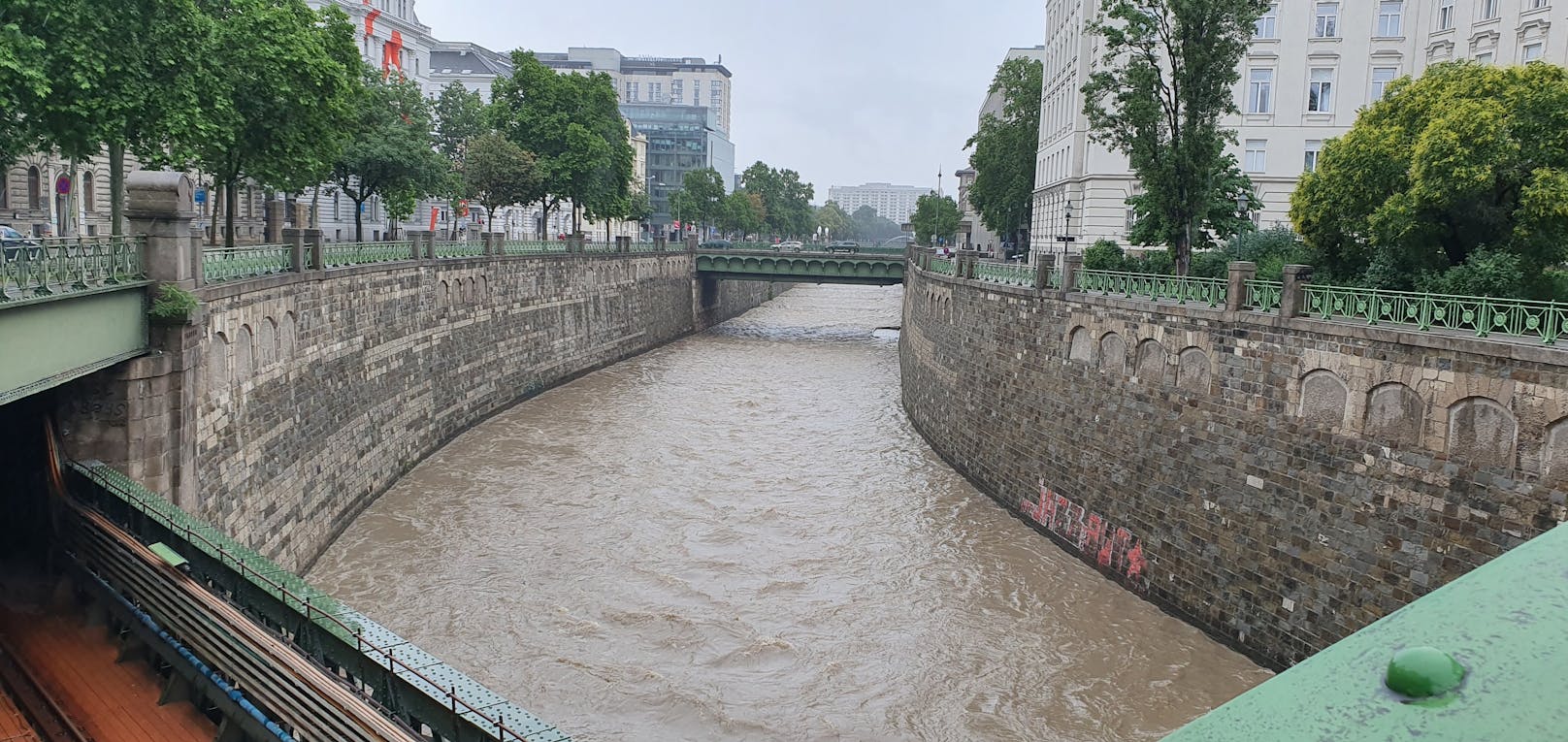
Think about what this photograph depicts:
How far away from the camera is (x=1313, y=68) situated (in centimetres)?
4353

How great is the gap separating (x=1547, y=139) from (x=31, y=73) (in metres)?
26.3

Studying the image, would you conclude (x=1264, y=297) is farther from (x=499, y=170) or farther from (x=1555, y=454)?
(x=499, y=170)

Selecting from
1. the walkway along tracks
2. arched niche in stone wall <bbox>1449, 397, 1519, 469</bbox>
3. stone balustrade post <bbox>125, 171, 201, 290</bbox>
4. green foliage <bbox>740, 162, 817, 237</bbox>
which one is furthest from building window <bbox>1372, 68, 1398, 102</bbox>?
green foliage <bbox>740, 162, 817, 237</bbox>

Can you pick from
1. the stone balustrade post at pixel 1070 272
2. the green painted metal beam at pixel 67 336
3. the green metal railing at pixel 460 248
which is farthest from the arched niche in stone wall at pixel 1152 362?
the green metal railing at pixel 460 248

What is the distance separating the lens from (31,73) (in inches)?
686

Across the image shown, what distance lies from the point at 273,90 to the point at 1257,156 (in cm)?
3613

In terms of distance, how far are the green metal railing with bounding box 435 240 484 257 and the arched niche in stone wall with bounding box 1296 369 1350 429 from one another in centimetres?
2766

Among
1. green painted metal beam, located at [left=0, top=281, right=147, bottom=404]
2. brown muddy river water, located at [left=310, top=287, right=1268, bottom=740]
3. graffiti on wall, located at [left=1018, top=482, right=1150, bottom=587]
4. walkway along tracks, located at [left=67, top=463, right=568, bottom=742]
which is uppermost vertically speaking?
green painted metal beam, located at [left=0, top=281, right=147, bottom=404]

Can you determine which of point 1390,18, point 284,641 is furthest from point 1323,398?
point 1390,18

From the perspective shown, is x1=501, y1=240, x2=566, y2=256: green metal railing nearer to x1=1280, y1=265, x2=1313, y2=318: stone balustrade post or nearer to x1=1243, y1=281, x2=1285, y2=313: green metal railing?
x1=1243, y1=281, x2=1285, y2=313: green metal railing

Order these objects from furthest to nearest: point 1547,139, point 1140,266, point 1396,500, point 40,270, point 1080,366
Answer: point 1140,266, point 1080,366, point 1547,139, point 1396,500, point 40,270

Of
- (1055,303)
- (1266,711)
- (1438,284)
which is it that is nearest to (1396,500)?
(1438,284)

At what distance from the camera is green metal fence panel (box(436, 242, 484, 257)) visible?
38891 millimetres

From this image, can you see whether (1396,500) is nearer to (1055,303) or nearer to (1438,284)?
(1438,284)
